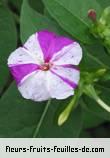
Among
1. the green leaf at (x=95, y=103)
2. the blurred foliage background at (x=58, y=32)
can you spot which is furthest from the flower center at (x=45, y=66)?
the green leaf at (x=95, y=103)

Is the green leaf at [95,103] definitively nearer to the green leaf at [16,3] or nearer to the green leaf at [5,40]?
the green leaf at [5,40]

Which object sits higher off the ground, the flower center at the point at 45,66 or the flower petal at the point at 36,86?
the flower center at the point at 45,66

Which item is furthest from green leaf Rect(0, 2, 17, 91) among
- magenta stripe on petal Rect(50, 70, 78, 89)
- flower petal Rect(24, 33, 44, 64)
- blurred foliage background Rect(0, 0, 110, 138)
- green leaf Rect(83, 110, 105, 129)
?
green leaf Rect(83, 110, 105, 129)

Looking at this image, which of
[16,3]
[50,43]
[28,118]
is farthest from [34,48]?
[16,3]

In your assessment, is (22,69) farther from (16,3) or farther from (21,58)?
(16,3)

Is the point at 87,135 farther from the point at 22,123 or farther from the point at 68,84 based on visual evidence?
the point at 68,84

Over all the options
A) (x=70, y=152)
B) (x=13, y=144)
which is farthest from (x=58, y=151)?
(x=13, y=144)
